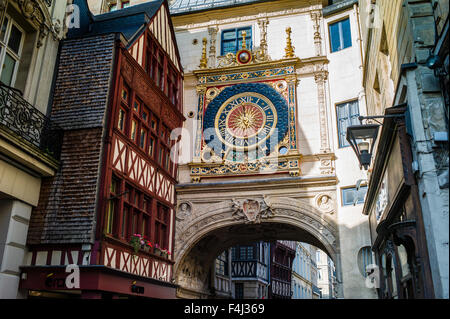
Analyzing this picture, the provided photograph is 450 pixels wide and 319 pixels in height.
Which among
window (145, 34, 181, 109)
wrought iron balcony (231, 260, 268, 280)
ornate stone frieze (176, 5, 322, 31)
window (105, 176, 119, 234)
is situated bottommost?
window (105, 176, 119, 234)

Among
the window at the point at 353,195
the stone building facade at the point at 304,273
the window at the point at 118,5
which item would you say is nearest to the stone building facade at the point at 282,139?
the window at the point at 353,195

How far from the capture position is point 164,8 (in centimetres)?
1302

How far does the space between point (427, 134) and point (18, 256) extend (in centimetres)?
682

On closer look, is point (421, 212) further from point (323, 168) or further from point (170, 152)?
point (170, 152)

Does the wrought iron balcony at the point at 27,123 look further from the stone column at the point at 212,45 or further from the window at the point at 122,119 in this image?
the stone column at the point at 212,45

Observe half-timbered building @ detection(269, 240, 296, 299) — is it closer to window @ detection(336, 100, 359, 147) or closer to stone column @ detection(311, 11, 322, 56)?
window @ detection(336, 100, 359, 147)

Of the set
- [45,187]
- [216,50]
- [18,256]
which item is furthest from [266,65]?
[18,256]

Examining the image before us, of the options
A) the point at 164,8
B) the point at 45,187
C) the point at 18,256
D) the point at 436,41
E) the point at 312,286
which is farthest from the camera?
the point at 312,286

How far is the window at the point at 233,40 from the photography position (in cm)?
1468

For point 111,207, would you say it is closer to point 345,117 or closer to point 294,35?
point 345,117

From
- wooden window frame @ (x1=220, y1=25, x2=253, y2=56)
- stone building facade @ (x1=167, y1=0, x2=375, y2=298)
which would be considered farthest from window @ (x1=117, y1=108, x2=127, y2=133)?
wooden window frame @ (x1=220, y1=25, x2=253, y2=56)

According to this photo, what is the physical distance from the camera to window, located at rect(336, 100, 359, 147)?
12414 mm

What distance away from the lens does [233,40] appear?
1480 cm

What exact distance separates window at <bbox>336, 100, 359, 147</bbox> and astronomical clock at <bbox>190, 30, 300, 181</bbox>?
1.25 m
